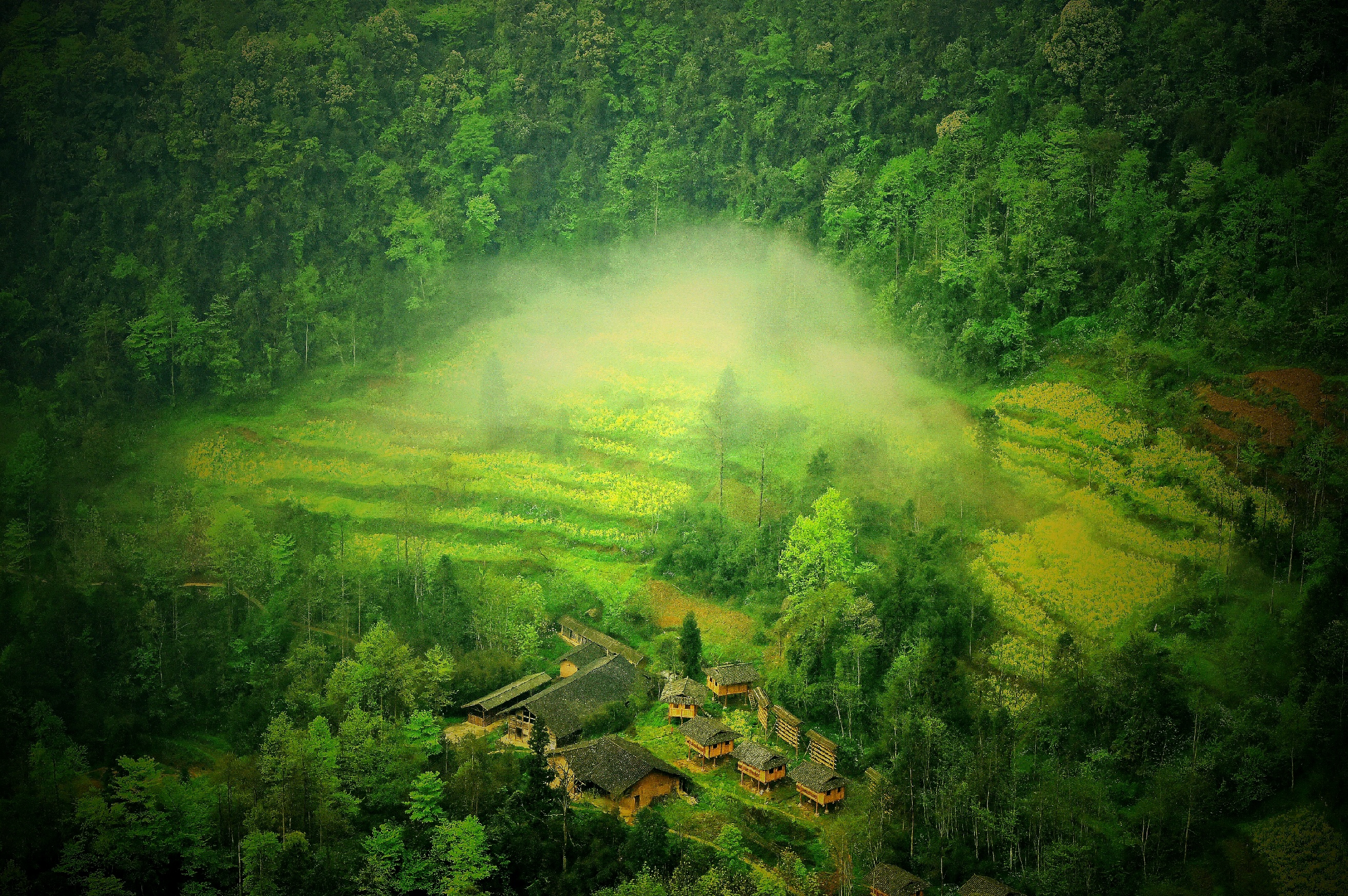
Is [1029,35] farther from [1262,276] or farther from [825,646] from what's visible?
[825,646]

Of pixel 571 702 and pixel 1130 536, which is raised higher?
pixel 1130 536

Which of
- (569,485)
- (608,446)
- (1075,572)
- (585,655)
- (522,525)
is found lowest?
(585,655)

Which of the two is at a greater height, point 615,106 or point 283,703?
point 615,106

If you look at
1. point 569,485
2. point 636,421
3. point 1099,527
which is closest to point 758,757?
point 1099,527

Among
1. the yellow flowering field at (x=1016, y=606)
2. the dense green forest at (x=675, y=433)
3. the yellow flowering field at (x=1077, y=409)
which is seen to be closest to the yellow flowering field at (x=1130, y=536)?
the dense green forest at (x=675, y=433)

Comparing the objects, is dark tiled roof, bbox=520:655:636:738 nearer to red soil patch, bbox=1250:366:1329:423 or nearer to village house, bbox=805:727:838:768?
village house, bbox=805:727:838:768

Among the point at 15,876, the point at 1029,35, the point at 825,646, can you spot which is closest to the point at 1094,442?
the point at 825,646

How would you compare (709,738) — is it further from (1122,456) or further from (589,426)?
(589,426)
